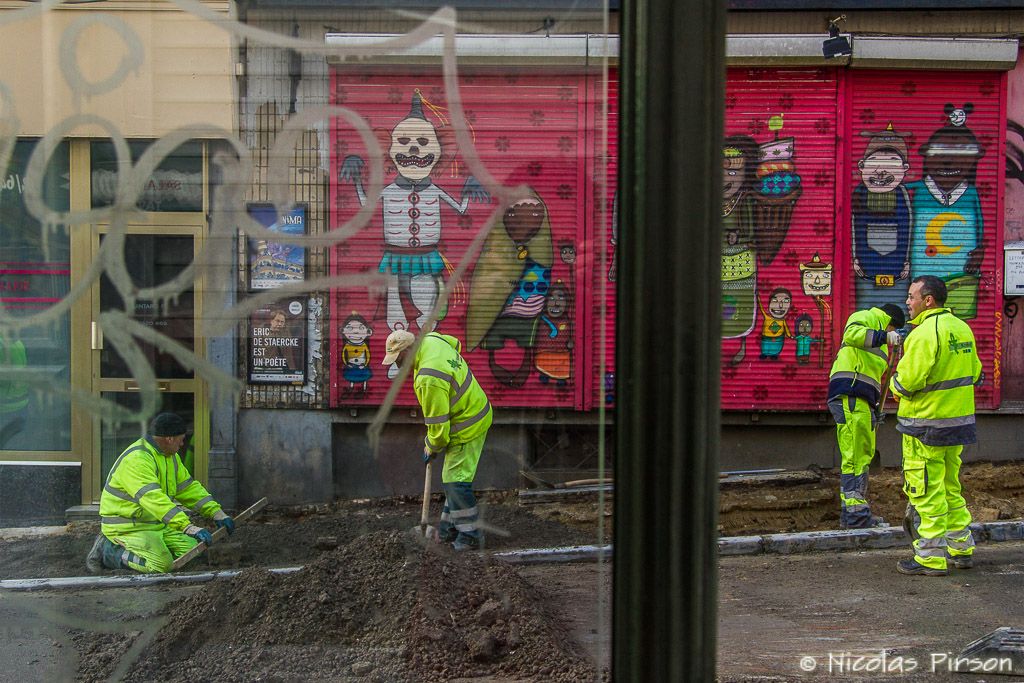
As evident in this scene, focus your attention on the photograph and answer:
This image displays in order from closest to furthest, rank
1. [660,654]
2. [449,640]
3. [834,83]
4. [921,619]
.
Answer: [660,654] < [449,640] < [921,619] < [834,83]

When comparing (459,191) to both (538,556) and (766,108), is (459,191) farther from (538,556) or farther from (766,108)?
(766,108)

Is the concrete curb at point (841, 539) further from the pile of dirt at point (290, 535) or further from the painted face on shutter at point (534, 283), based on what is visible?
the painted face on shutter at point (534, 283)

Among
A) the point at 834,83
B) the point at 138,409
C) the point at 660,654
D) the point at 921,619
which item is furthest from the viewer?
the point at 834,83

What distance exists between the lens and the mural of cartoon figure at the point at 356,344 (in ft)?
12.1

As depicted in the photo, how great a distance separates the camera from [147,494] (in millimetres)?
3816

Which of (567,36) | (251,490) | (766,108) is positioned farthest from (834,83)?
(251,490)

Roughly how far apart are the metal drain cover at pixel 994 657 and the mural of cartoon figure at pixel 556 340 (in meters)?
2.79

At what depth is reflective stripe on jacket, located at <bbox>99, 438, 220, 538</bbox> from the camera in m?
3.65

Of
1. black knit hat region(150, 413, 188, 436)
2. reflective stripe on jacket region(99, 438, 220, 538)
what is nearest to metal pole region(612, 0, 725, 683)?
black knit hat region(150, 413, 188, 436)

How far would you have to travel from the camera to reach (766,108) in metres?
8.96

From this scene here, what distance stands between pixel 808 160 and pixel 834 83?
2.60 feet

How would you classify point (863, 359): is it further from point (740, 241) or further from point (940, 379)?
point (740, 241)

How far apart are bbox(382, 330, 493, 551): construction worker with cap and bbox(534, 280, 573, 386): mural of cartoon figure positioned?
0.32 m

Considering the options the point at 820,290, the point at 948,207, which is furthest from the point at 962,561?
the point at 948,207
